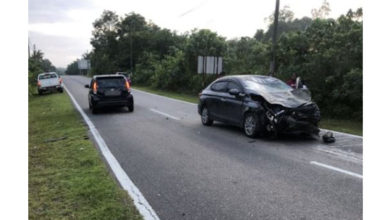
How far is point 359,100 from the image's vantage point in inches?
541

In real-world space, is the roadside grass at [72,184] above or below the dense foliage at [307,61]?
below

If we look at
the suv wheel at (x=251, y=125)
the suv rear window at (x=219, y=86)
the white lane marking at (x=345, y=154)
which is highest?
the suv rear window at (x=219, y=86)

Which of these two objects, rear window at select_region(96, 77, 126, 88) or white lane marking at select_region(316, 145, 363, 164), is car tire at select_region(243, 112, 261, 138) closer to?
white lane marking at select_region(316, 145, 363, 164)

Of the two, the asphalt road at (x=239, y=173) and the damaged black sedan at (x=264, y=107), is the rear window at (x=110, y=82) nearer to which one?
the asphalt road at (x=239, y=173)

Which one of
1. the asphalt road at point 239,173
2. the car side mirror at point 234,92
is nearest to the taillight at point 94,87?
the asphalt road at point 239,173

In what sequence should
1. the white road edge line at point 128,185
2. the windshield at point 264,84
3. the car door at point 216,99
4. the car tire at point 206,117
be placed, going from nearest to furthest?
the white road edge line at point 128,185 < the windshield at point 264,84 < the car door at point 216,99 < the car tire at point 206,117

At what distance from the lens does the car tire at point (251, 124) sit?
939cm

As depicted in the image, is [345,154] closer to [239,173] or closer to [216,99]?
[239,173]

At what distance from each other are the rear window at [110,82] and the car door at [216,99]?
19.1ft

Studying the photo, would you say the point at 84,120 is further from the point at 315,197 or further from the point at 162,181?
the point at 315,197

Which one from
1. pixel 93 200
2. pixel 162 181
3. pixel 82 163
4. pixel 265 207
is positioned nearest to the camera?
pixel 265 207

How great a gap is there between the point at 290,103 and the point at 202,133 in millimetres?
2754

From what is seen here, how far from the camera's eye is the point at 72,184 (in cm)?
586

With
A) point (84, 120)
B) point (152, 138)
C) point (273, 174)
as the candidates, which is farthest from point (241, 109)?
point (84, 120)
